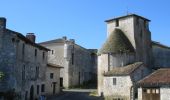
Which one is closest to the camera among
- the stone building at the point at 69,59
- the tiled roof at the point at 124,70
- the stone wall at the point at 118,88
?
the stone wall at the point at 118,88

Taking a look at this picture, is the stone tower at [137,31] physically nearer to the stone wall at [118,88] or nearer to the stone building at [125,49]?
Result: the stone building at [125,49]

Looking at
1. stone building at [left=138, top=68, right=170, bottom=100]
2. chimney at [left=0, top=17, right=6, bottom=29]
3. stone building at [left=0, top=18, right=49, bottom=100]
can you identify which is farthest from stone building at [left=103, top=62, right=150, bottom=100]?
chimney at [left=0, top=17, right=6, bottom=29]

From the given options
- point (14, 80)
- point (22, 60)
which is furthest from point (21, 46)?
point (14, 80)

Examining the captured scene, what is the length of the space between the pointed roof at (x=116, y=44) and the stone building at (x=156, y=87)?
9886mm

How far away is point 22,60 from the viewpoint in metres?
Answer: 37.4

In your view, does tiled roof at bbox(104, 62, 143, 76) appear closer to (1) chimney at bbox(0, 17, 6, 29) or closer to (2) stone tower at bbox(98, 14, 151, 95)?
(2) stone tower at bbox(98, 14, 151, 95)

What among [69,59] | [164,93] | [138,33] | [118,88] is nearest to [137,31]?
[138,33]

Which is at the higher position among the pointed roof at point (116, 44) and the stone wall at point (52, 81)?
the pointed roof at point (116, 44)

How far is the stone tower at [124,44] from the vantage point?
149 feet

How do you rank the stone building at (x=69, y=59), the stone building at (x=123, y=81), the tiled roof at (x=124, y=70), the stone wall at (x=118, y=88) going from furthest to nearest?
the stone building at (x=69, y=59), the tiled roof at (x=124, y=70), the stone wall at (x=118, y=88), the stone building at (x=123, y=81)

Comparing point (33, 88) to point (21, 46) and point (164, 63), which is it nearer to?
point (21, 46)

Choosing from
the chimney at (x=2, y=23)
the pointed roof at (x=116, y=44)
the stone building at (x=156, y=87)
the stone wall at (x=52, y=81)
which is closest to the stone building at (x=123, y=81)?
the pointed roof at (x=116, y=44)

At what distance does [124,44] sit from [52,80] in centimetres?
1307

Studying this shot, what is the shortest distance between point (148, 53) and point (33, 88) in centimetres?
1960
